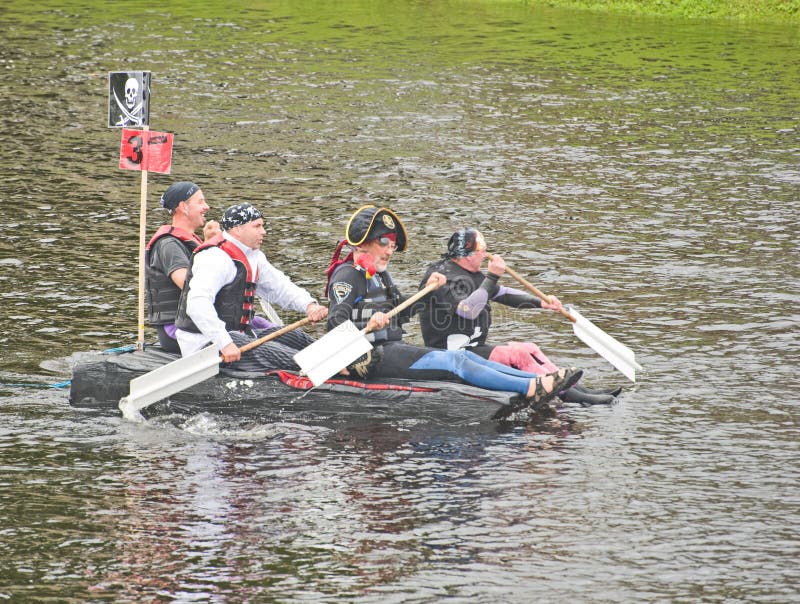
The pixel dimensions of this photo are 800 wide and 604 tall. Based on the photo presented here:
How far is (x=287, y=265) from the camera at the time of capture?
1730 cm

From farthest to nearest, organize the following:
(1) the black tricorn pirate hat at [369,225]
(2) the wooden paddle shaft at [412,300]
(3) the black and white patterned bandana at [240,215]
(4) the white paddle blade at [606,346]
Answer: (4) the white paddle blade at [606,346], (3) the black and white patterned bandana at [240,215], (2) the wooden paddle shaft at [412,300], (1) the black tricorn pirate hat at [369,225]

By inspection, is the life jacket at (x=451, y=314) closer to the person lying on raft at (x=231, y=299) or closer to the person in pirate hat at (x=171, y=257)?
the person lying on raft at (x=231, y=299)

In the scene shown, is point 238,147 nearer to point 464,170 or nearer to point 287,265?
point 464,170

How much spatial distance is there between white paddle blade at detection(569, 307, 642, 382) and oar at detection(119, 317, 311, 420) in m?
3.38

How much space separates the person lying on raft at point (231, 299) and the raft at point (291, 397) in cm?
25

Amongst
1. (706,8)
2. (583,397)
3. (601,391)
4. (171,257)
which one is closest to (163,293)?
(171,257)

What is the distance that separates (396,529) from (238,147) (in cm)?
1545

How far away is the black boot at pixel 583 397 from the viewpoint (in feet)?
40.0

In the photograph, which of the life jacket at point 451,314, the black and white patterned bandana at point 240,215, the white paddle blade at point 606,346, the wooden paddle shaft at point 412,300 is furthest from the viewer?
the white paddle blade at point 606,346

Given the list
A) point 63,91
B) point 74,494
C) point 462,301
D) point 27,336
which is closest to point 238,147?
point 63,91

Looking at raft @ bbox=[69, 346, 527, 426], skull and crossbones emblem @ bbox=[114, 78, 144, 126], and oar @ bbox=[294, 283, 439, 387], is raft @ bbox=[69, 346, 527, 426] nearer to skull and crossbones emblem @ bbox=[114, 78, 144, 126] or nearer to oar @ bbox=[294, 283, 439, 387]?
oar @ bbox=[294, 283, 439, 387]

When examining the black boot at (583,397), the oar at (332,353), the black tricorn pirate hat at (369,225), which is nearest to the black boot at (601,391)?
the black boot at (583,397)

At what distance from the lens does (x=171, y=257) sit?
1228cm

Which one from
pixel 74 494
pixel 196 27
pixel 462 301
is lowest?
pixel 74 494
